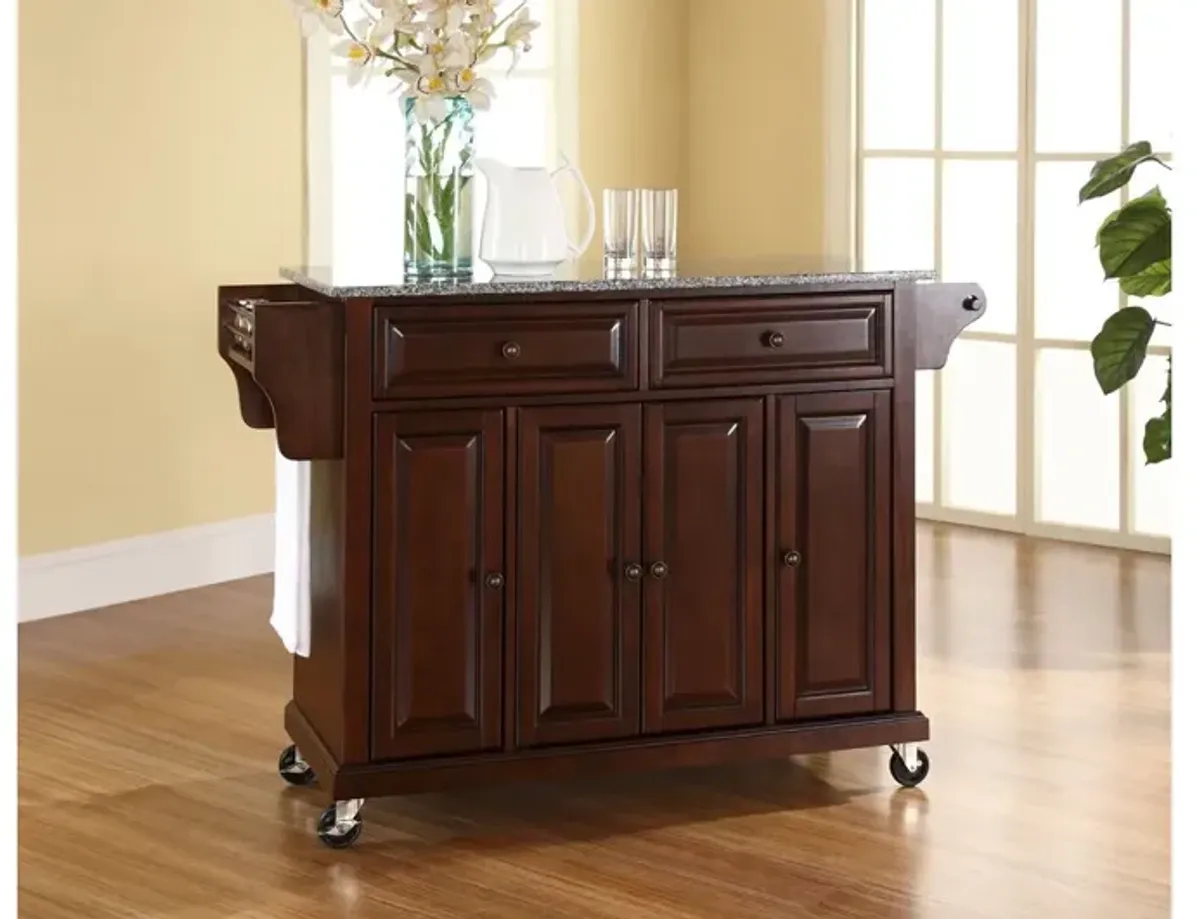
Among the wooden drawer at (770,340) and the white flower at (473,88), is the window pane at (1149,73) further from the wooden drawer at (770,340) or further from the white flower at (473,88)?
the white flower at (473,88)

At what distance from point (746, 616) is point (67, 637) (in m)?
1.95

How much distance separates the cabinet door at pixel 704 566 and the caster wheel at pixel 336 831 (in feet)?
1.64

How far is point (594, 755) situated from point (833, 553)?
1.72ft

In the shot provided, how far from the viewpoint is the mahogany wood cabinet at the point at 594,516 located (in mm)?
2877

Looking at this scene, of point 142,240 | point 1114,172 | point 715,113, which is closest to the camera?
point 1114,172

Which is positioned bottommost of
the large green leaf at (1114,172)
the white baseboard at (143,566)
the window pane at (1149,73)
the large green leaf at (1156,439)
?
the white baseboard at (143,566)

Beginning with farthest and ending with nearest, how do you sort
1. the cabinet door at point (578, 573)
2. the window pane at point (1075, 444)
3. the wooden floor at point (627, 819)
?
1. the window pane at point (1075, 444)
2. the cabinet door at point (578, 573)
3. the wooden floor at point (627, 819)

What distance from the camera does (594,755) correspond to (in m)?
3.04

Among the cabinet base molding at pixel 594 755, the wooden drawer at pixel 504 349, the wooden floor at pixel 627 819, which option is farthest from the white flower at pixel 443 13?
the wooden floor at pixel 627 819

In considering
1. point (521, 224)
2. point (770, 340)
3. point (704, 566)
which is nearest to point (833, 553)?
point (704, 566)

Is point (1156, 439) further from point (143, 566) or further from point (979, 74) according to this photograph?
point (143, 566)

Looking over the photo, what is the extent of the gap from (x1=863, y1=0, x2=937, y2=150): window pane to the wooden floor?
6.85 ft

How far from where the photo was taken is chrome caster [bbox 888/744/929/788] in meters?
3.23

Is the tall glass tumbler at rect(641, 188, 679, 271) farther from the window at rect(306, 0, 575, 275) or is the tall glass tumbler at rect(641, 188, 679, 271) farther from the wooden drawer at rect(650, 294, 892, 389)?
the window at rect(306, 0, 575, 275)
